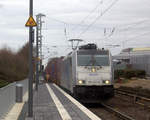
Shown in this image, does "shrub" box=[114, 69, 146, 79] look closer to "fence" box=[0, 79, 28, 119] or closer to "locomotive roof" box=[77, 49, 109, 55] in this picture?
"locomotive roof" box=[77, 49, 109, 55]

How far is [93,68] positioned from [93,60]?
504mm

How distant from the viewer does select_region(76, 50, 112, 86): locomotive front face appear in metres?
16.3

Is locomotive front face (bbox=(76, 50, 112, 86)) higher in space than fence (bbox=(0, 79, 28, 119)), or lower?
higher

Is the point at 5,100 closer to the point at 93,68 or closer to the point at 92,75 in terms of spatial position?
the point at 92,75

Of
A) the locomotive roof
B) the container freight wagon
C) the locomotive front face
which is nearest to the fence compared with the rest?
the container freight wagon

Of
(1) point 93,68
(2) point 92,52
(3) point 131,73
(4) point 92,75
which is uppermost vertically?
(2) point 92,52

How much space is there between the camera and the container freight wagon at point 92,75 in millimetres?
16250

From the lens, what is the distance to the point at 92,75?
16.4 meters

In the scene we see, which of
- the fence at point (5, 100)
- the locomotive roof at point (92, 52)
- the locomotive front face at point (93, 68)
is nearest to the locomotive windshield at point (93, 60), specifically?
the locomotive front face at point (93, 68)

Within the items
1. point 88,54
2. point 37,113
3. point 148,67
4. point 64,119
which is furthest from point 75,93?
point 148,67

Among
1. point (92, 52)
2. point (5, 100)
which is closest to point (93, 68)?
point (92, 52)

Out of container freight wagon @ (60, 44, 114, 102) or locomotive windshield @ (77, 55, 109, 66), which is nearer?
container freight wagon @ (60, 44, 114, 102)

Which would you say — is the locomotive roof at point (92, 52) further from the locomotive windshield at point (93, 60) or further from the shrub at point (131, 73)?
the shrub at point (131, 73)

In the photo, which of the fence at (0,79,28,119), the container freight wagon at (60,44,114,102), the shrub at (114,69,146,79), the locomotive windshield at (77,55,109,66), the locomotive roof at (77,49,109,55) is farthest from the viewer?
the shrub at (114,69,146,79)
